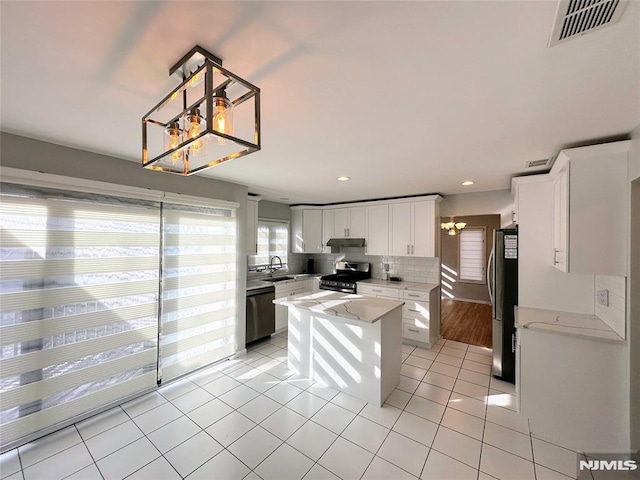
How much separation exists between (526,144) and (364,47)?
1.79 m

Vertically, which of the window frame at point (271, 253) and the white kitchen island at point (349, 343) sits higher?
the window frame at point (271, 253)

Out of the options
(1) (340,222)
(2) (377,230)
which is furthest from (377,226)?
(1) (340,222)

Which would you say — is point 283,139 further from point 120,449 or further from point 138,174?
point 120,449

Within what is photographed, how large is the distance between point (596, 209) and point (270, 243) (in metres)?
4.55

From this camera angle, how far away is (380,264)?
490 cm

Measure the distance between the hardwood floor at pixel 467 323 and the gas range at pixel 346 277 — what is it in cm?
174

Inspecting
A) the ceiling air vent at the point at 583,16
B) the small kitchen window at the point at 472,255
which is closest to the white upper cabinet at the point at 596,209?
the ceiling air vent at the point at 583,16

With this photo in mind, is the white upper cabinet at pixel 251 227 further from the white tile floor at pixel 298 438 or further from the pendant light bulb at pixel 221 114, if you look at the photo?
the pendant light bulb at pixel 221 114

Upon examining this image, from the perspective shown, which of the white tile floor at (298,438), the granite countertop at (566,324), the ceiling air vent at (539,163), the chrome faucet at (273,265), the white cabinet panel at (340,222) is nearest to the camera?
the white tile floor at (298,438)

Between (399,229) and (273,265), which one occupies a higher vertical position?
(399,229)

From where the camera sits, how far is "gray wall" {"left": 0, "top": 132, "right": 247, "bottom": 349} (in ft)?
6.42

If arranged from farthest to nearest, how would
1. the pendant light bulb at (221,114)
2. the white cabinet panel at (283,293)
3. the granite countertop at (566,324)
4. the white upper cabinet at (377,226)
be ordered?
the white cabinet panel at (283,293) < the white upper cabinet at (377,226) < the granite countertop at (566,324) < the pendant light bulb at (221,114)

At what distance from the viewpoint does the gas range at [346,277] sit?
14.7 feet

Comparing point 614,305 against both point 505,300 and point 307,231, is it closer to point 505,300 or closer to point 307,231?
point 505,300
